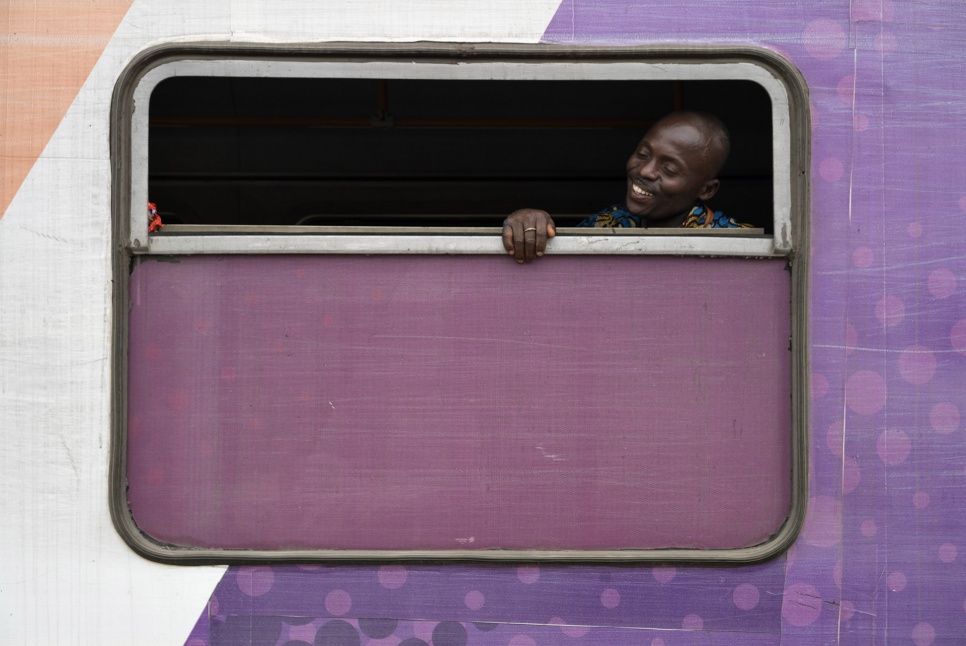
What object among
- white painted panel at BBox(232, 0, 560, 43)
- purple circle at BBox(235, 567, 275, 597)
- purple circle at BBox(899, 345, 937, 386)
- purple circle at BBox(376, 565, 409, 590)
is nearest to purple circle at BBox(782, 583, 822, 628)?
purple circle at BBox(899, 345, 937, 386)

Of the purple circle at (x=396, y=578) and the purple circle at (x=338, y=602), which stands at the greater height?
the purple circle at (x=396, y=578)

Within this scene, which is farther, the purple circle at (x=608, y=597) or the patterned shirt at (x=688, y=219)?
the patterned shirt at (x=688, y=219)

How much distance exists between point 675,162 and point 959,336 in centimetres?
66

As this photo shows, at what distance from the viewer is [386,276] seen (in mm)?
1699

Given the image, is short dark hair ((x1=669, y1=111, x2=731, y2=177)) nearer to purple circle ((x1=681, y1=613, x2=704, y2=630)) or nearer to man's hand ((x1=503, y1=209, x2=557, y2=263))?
man's hand ((x1=503, y1=209, x2=557, y2=263))

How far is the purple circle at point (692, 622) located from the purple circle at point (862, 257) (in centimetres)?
74

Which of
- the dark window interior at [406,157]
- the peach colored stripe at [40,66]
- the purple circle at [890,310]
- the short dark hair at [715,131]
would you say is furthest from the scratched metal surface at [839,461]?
the dark window interior at [406,157]

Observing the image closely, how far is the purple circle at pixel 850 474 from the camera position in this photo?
1721 millimetres

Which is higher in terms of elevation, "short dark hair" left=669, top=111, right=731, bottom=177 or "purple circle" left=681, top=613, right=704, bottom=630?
"short dark hair" left=669, top=111, right=731, bottom=177

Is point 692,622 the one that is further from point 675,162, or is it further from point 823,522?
point 675,162

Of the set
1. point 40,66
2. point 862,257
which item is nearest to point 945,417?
point 862,257

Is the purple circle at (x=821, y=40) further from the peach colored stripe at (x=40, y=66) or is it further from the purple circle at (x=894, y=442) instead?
the peach colored stripe at (x=40, y=66)

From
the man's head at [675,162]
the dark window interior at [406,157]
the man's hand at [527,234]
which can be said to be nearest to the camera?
the man's hand at [527,234]

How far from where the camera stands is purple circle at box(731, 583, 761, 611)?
67.9 inches
